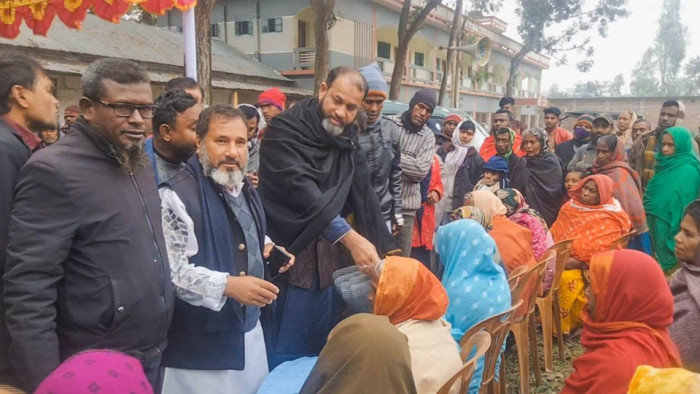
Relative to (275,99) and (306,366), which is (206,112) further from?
(275,99)

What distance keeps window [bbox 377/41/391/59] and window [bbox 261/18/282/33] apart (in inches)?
208

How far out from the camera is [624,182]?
4984 mm

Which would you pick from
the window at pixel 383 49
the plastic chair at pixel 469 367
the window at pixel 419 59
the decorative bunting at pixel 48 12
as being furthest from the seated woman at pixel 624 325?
the window at pixel 419 59

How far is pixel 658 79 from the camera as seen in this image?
62562mm

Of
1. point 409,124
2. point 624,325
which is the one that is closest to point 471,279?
point 624,325

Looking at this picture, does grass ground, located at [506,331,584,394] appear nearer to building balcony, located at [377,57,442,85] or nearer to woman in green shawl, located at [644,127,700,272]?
woman in green shawl, located at [644,127,700,272]

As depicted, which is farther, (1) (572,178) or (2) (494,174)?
(1) (572,178)

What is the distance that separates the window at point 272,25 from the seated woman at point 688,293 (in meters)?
16.1

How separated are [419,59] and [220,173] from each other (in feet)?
77.4

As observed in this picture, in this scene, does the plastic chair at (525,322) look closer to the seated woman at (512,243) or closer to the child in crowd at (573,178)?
the seated woman at (512,243)

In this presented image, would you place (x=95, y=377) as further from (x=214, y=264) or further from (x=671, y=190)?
(x=671, y=190)

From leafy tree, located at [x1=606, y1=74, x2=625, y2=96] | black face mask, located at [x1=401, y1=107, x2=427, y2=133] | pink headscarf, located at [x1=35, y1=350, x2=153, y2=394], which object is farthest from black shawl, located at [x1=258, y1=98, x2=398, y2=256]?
leafy tree, located at [x1=606, y1=74, x2=625, y2=96]

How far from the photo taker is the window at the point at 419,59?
23.9m

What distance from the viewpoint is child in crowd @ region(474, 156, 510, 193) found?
4.97m
